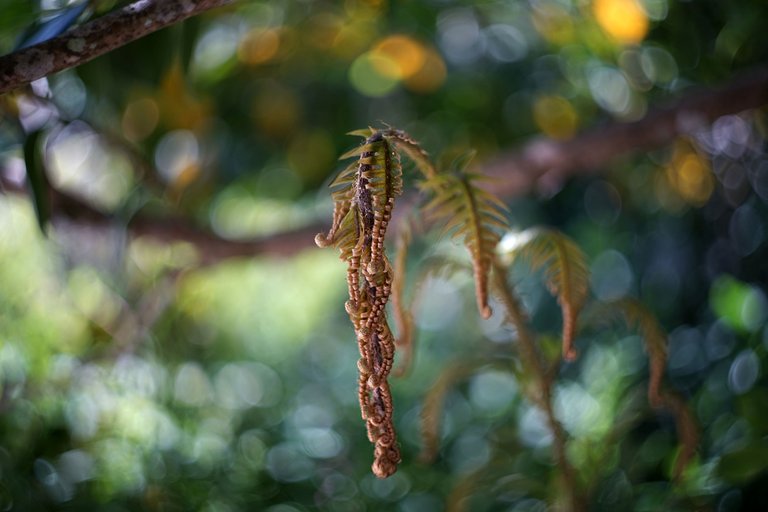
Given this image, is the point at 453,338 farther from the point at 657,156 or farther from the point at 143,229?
the point at 143,229

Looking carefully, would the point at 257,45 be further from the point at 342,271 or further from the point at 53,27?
the point at 53,27

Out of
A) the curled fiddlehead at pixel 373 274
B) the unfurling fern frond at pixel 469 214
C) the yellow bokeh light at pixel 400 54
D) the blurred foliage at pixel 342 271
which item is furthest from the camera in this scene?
the yellow bokeh light at pixel 400 54

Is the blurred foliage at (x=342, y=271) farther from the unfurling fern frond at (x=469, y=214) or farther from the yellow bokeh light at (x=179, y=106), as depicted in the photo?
the unfurling fern frond at (x=469, y=214)

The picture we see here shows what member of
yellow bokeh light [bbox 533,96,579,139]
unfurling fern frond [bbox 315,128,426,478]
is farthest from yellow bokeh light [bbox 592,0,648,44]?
unfurling fern frond [bbox 315,128,426,478]

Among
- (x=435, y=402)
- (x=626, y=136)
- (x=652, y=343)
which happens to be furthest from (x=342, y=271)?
(x=652, y=343)

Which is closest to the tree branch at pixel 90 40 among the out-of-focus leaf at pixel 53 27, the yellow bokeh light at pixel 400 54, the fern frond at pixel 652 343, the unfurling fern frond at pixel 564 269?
the out-of-focus leaf at pixel 53 27

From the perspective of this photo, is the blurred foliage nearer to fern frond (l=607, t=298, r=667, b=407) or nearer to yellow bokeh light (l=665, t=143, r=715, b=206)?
yellow bokeh light (l=665, t=143, r=715, b=206)

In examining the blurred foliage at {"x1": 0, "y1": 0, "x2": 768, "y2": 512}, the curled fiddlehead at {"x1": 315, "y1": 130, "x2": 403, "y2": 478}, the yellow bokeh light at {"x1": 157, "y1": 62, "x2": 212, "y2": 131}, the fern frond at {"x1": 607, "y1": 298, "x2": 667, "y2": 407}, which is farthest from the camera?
the yellow bokeh light at {"x1": 157, "y1": 62, "x2": 212, "y2": 131}
